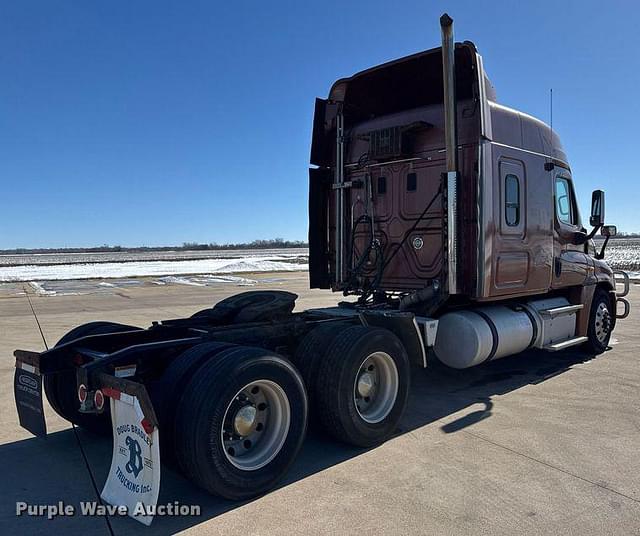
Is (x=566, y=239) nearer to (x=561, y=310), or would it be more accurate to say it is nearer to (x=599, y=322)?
(x=561, y=310)

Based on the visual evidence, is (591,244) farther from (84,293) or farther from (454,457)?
(84,293)

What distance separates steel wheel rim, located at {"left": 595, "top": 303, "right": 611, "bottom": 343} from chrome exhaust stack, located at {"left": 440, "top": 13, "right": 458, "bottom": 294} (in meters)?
3.86

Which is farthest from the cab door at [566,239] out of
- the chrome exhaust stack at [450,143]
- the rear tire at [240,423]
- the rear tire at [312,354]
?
the rear tire at [240,423]

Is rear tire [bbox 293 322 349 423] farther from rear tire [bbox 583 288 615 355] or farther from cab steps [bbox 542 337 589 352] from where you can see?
rear tire [bbox 583 288 615 355]

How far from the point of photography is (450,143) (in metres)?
5.71

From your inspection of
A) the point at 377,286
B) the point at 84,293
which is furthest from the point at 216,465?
the point at 84,293

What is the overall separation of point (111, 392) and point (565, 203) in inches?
263

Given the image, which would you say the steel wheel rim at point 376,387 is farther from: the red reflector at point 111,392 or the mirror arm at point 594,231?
the mirror arm at point 594,231

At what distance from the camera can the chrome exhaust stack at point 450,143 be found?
5.48 meters

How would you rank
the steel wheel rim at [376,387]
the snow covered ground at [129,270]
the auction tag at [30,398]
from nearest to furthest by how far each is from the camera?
the auction tag at [30,398]
the steel wheel rim at [376,387]
the snow covered ground at [129,270]

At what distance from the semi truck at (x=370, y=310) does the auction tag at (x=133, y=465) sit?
0.01 meters

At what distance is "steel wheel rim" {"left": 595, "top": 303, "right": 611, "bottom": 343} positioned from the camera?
8.56m

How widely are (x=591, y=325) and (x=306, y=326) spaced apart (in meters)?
5.48

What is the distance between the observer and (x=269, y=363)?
12.5ft
